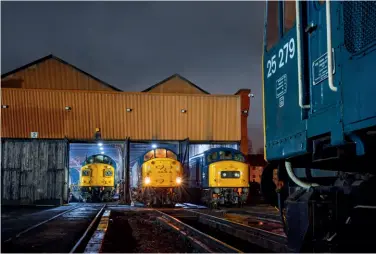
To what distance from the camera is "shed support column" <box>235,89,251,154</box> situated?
29.9 meters

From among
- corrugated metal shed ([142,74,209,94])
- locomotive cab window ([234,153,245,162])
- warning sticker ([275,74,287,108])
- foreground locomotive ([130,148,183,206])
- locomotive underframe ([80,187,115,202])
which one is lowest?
locomotive underframe ([80,187,115,202])

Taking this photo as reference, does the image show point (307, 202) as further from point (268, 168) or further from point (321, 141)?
point (268, 168)

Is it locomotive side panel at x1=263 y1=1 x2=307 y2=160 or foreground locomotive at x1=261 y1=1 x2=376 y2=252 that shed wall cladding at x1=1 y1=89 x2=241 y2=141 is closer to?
locomotive side panel at x1=263 y1=1 x2=307 y2=160

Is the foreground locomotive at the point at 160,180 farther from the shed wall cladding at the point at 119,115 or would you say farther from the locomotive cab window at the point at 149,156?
the shed wall cladding at the point at 119,115

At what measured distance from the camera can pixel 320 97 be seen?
419 cm

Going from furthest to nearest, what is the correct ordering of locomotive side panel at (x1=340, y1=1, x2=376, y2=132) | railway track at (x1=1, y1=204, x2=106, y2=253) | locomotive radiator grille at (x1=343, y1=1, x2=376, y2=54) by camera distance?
railway track at (x1=1, y1=204, x2=106, y2=253), locomotive radiator grille at (x1=343, y1=1, x2=376, y2=54), locomotive side panel at (x1=340, y1=1, x2=376, y2=132)

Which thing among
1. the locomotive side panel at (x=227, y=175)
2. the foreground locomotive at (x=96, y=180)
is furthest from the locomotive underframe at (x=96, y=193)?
the locomotive side panel at (x=227, y=175)

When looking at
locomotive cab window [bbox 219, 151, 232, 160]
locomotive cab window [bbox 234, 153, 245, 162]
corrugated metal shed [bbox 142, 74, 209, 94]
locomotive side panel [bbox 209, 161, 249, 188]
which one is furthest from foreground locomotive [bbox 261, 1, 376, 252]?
corrugated metal shed [bbox 142, 74, 209, 94]

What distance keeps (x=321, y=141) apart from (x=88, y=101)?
26.0 m

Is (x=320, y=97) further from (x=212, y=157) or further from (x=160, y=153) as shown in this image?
(x=160, y=153)

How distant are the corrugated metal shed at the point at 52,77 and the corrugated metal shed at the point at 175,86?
314cm

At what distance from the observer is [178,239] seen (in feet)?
32.6

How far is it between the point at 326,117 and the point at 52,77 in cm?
2898

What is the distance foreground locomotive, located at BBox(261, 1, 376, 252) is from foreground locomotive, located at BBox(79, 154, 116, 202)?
28519 millimetres
